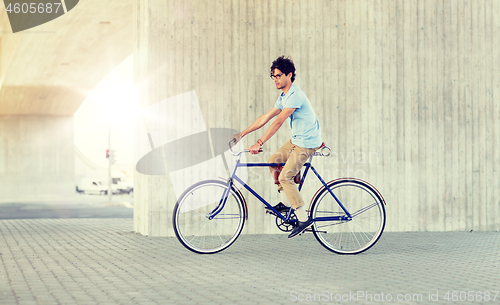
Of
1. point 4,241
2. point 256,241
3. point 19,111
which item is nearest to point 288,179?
point 256,241

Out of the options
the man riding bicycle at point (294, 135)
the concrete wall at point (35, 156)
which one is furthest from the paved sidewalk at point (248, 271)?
the concrete wall at point (35, 156)

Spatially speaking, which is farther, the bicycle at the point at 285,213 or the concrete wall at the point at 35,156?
the concrete wall at the point at 35,156

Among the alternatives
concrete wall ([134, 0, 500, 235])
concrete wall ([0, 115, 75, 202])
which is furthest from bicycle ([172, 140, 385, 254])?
concrete wall ([0, 115, 75, 202])

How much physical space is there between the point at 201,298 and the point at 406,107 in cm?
516

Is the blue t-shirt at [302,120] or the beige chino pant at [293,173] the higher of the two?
the blue t-shirt at [302,120]

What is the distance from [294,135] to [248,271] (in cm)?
162

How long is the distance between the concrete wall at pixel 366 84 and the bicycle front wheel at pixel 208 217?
1.76m

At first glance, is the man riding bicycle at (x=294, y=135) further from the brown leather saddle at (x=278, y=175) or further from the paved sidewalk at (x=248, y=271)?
the paved sidewalk at (x=248, y=271)

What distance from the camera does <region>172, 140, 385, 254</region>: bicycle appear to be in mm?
6090

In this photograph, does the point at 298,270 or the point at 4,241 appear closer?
the point at 298,270

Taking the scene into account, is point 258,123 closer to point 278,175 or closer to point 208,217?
point 278,175

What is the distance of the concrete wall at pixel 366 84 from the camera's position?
8.08 m

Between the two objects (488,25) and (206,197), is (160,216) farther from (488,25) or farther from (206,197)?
(488,25)

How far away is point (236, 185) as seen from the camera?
20.5 feet
